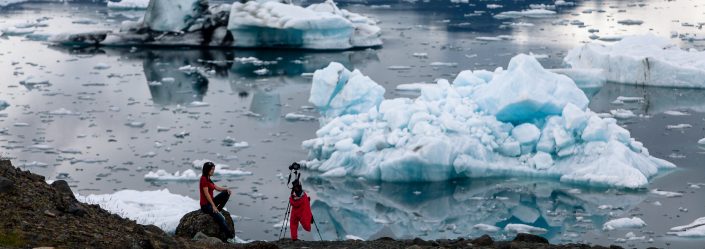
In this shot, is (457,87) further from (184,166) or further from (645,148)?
(184,166)

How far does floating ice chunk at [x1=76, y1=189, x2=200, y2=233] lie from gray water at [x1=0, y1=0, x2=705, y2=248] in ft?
2.41

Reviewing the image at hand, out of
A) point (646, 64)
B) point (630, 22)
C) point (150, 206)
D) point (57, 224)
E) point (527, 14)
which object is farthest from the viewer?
point (527, 14)

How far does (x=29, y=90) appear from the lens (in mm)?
21000

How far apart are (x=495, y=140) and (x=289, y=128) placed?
3.98m

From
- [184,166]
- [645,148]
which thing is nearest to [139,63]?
[184,166]

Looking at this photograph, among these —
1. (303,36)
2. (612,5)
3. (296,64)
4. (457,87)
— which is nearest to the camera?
(457,87)

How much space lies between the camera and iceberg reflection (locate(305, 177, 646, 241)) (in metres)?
12.5

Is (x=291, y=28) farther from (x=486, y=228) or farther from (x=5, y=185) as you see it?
(x=5, y=185)

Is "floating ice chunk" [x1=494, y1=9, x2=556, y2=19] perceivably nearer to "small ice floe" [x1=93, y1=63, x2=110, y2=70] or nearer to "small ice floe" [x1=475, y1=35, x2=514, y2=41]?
"small ice floe" [x1=475, y1=35, x2=514, y2=41]

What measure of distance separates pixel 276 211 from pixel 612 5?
25.4 m

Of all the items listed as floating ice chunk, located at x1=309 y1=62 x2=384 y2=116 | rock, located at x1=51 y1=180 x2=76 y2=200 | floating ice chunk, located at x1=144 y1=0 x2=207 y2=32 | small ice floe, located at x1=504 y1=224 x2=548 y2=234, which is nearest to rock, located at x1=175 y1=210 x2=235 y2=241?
rock, located at x1=51 y1=180 x2=76 y2=200

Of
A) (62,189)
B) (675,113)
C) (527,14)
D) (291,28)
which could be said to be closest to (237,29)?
(291,28)

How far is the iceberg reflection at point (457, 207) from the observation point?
1251 cm

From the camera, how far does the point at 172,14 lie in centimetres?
2725
